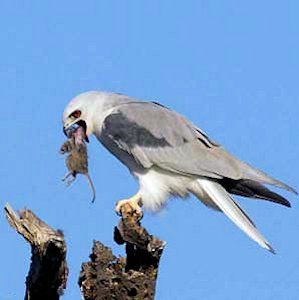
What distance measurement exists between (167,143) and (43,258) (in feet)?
12.4

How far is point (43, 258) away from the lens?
584 centimetres

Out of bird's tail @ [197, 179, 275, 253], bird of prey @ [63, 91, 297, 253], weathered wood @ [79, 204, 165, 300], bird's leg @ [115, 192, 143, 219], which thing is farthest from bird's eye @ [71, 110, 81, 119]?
weathered wood @ [79, 204, 165, 300]

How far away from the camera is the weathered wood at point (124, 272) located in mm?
6266

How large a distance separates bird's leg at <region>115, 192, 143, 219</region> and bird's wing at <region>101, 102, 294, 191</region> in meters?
0.50

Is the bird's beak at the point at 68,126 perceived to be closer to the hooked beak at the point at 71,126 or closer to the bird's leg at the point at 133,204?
the hooked beak at the point at 71,126

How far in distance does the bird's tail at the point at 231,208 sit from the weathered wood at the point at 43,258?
2.72m

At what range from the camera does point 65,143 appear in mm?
8562

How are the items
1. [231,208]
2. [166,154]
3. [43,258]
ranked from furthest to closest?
[166,154] → [231,208] → [43,258]

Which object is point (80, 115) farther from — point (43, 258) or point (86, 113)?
point (43, 258)

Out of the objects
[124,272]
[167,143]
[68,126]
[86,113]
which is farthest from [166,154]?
Answer: [124,272]

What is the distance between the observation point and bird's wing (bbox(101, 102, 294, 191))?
9164 mm

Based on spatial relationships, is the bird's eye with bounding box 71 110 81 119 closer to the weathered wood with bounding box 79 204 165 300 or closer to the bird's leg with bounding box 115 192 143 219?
the bird's leg with bounding box 115 192 143 219

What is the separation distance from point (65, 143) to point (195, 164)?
4.78 ft

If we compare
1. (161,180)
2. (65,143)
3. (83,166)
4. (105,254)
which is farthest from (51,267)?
(161,180)
